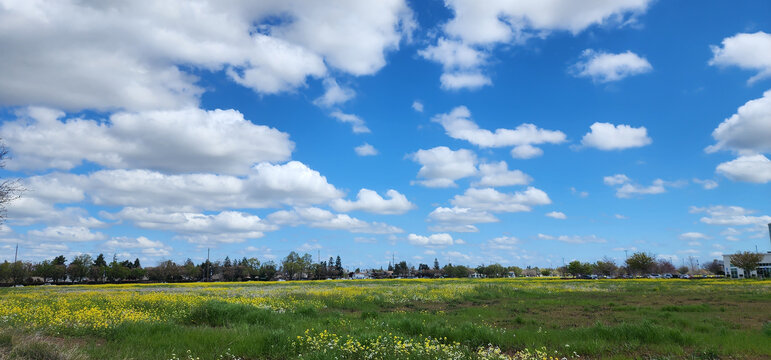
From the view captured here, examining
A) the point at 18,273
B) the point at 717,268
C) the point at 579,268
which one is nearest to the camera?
the point at 18,273

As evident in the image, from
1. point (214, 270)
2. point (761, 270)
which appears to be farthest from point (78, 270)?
point (761, 270)

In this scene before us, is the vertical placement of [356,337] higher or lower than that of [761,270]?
higher

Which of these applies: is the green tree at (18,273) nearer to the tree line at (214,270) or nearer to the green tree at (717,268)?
the tree line at (214,270)

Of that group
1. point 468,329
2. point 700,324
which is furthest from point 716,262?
point 468,329

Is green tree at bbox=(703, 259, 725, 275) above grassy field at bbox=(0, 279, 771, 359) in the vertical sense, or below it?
below

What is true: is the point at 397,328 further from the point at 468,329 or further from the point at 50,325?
the point at 50,325

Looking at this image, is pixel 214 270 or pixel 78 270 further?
pixel 214 270

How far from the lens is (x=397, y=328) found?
14398 mm

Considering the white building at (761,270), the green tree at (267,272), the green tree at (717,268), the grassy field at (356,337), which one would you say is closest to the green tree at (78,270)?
the green tree at (267,272)

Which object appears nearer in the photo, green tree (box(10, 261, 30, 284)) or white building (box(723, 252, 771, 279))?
green tree (box(10, 261, 30, 284))

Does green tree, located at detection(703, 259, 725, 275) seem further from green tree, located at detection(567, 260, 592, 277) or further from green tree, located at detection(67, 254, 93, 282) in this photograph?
green tree, located at detection(67, 254, 93, 282)

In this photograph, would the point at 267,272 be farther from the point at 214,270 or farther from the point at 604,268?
the point at 604,268

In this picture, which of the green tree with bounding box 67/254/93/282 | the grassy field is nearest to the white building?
the grassy field

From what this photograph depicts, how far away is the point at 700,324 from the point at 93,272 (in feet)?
427
